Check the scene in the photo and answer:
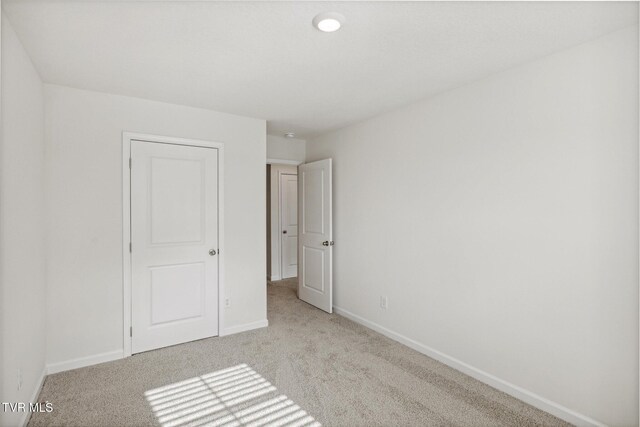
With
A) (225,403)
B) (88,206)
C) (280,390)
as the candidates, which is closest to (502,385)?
(280,390)

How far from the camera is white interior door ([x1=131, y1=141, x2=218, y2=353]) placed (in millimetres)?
3133

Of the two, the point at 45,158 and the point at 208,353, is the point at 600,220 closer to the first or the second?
the point at 208,353

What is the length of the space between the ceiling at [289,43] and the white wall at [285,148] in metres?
1.65

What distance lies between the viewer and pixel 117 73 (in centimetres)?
253

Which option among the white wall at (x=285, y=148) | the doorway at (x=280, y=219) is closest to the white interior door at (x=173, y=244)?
the white wall at (x=285, y=148)

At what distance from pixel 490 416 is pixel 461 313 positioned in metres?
0.80

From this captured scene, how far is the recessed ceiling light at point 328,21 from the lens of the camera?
1.74 meters

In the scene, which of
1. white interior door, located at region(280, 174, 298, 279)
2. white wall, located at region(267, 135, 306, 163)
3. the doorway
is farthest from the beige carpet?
white interior door, located at region(280, 174, 298, 279)

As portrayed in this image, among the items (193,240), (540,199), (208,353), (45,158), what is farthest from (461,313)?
(45,158)

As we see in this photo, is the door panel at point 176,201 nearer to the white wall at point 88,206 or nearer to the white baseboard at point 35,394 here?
the white wall at point 88,206

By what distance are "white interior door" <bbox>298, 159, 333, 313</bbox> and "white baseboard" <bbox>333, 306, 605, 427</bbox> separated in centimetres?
101

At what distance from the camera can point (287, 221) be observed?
6.30 meters

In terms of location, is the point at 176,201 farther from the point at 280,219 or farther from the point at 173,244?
the point at 280,219

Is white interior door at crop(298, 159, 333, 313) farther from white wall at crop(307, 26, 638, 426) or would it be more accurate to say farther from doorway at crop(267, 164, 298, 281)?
doorway at crop(267, 164, 298, 281)
